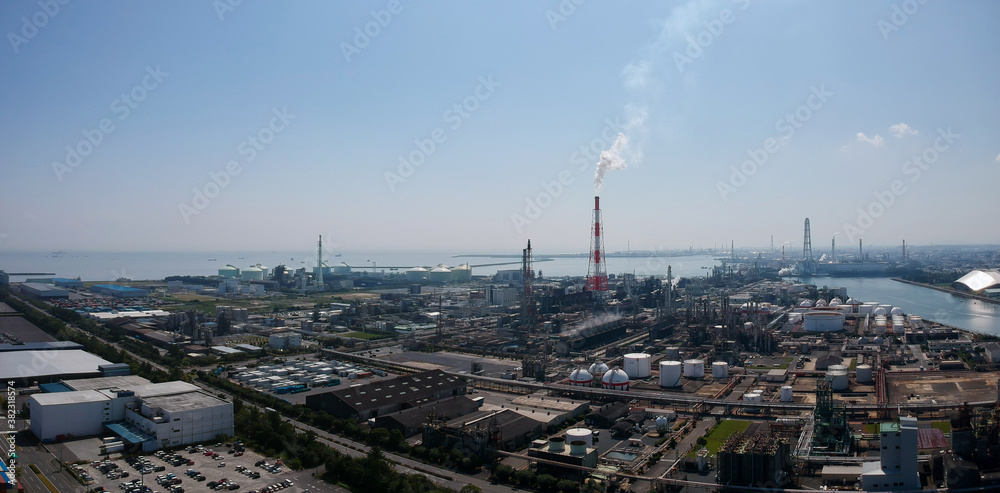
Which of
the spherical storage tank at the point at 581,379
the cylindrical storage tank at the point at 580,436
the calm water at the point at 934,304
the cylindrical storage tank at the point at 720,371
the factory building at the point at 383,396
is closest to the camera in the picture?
the cylindrical storage tank at the point at 580,436

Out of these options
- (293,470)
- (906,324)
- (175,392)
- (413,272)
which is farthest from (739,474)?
(413,272)

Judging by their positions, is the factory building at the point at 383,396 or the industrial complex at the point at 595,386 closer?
the industrial complex at the point at 595,386

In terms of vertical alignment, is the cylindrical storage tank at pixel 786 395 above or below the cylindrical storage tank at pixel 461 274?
below

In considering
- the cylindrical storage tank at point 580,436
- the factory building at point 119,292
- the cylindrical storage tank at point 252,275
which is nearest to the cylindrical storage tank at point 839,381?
A: the cylindrical storage tank at point 580,436

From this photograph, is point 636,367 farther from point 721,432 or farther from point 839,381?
point 721,432

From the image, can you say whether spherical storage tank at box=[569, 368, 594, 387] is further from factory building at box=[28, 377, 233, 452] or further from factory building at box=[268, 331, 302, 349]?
factory building at box=[268, 331, 302, 349]

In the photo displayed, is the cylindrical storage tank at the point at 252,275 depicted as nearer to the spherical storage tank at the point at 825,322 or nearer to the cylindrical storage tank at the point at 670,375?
the spherical storage tank at the point at 825,322

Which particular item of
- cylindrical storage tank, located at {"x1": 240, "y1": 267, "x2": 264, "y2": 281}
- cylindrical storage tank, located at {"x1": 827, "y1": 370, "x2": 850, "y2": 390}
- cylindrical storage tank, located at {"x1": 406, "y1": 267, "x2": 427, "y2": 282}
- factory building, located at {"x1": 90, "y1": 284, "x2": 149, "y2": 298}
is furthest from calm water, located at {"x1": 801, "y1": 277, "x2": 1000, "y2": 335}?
cylindrical storage tank, located at {"x1": 240, "y1": 267, "x2": 264, "y2": 281}
